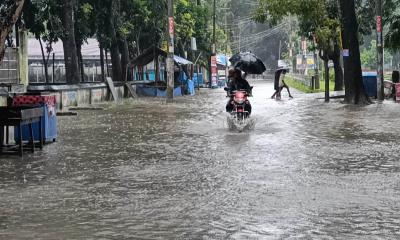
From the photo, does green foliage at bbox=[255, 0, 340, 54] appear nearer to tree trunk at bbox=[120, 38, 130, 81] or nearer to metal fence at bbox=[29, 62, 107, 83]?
tree trunk at bbox=[120, 38, 130, 81]

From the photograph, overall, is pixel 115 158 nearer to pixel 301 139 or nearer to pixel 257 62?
pixel 301 139

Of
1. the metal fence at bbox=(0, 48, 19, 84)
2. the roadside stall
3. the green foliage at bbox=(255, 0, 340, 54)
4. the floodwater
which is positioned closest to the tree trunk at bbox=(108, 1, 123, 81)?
the roadside stall

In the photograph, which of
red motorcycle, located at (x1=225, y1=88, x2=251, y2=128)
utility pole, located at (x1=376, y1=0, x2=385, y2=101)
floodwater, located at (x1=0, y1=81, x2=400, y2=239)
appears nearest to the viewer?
floodwater, located at (x1=0, y1=81, x2=400, y2=239)

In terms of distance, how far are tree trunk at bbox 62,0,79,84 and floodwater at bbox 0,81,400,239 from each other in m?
14.2

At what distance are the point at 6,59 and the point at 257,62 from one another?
1179 centimetres

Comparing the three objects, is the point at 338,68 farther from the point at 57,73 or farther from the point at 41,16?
the point at 57,73

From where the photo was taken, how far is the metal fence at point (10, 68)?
1148 inches

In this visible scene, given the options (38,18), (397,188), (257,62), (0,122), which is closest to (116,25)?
(38,18)

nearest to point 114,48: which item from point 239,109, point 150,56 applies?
point 150,56

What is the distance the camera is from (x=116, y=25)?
126 feet

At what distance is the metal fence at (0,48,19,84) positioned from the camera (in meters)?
29.2

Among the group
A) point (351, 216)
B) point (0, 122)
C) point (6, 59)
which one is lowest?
point (351, 216)

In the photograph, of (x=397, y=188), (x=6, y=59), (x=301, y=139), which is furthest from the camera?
(x=6, y=59)

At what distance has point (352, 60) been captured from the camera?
94.7ft
